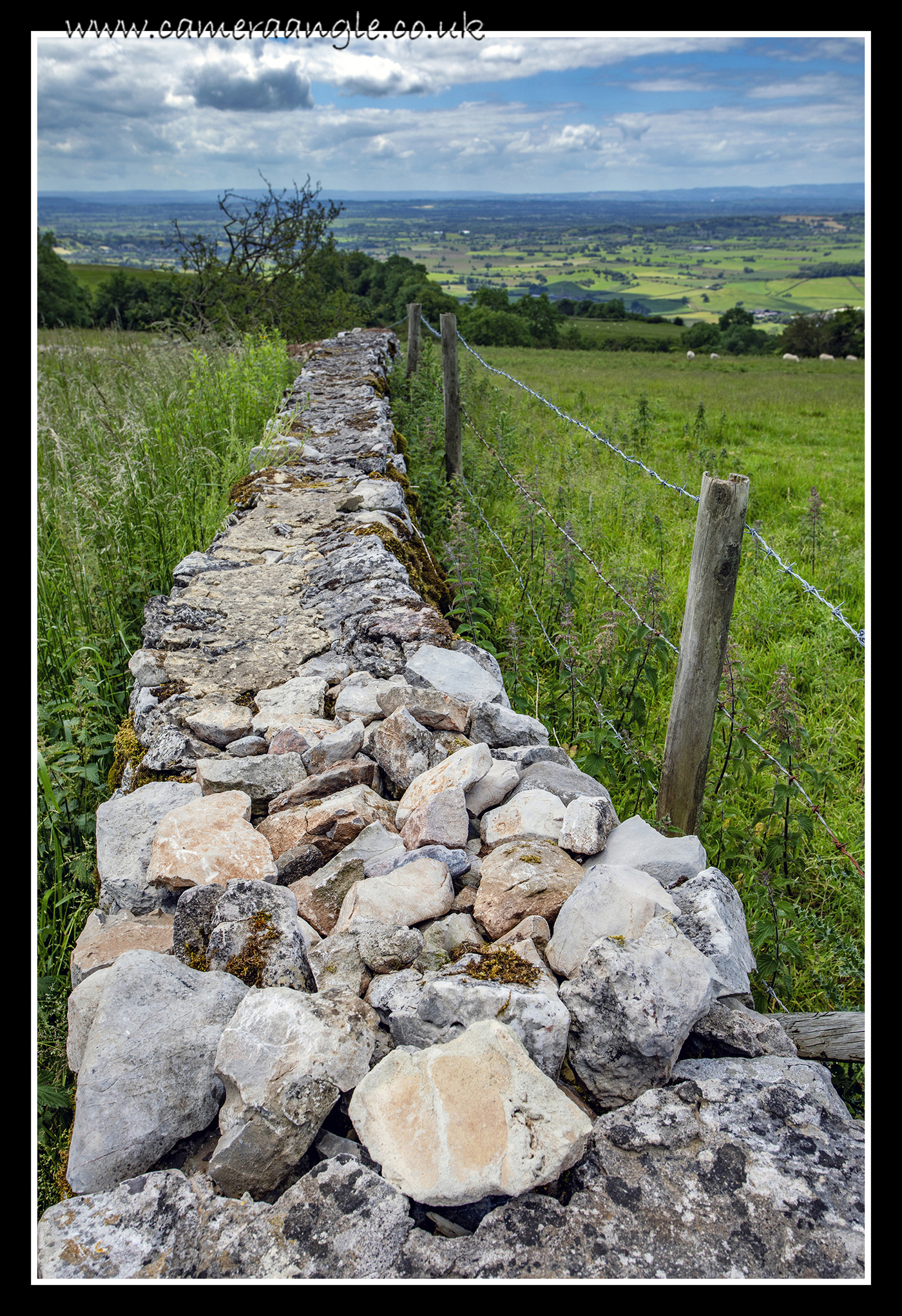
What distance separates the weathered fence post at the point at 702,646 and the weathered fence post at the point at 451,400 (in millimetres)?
5010

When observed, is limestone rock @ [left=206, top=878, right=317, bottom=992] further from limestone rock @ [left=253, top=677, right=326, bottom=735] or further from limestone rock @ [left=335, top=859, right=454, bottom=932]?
limestone rock @ [left=253, top=677, right=326, bottom=735]

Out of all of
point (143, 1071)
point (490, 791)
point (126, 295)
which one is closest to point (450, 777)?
point (490, 791)

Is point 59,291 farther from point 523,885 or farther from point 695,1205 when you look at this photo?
point 695,1205

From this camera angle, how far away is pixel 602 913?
1.86 meters

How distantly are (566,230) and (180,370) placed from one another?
5901 cm

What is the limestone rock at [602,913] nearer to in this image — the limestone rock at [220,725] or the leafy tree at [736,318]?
the limestone rock at [220,725]

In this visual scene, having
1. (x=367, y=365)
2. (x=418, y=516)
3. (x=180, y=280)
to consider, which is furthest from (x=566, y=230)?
(x=418, y=516)

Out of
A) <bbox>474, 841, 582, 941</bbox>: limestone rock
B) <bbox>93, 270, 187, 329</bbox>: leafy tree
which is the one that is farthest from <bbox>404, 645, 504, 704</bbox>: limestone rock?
<bbox>93, 270, 187, 329</bbox>: leafy tree

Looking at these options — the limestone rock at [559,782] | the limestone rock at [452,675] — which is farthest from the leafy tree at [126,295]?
the limestone rock at [559,782]

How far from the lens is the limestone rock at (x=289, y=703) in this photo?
3020mm

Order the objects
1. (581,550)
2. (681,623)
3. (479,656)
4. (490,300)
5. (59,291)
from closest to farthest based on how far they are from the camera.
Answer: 1. (479,656)
2. (581,550)
3. (681,623)
4. (59,291)
5. (490,300)

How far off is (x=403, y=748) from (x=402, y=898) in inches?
27.9

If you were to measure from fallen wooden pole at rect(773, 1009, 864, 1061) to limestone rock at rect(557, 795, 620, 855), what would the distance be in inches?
27.5

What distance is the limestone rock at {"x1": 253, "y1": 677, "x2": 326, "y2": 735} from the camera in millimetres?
3020
